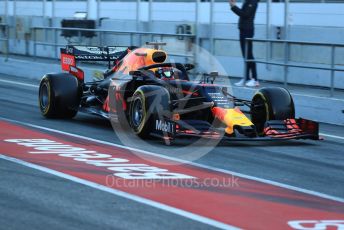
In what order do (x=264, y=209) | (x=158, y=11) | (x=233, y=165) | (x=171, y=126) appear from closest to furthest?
1. (x=264, y=209)
2. (x=233, y=165)
3. (x=171, y=126)
4. (x=158, y=11)

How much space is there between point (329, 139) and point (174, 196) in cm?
525

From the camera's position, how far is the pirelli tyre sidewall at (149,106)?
36.8ft

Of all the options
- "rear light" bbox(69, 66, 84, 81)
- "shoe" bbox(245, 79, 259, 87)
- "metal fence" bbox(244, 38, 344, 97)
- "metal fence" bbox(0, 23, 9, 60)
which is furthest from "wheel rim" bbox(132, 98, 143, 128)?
"metal fence" bbox(0, 23, 9, 60)

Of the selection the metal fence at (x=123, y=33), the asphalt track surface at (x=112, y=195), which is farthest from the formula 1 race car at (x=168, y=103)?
the metal fence at (x=123, y=33)

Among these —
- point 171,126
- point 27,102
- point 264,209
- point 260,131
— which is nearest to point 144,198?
point 264,209

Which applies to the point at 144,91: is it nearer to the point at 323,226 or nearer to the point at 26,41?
the point at 323,226

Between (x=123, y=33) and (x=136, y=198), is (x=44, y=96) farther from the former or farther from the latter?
(x=123, y=33)

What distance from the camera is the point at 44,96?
14148 millimetres

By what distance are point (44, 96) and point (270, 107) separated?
13.5 ft

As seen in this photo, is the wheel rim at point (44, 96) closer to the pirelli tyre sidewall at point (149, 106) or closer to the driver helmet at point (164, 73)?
the driver helmet at point (164, 73)

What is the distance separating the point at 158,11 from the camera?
25.4m

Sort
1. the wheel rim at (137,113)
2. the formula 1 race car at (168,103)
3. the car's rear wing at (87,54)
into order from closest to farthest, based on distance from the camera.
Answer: the formula 1 race car at (168,103)
the wheel rim at (137,113)
the car's rear wing at (87,54)

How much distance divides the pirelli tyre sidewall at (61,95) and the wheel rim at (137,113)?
194 cm

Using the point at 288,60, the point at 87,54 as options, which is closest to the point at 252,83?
the point at 288,60
